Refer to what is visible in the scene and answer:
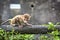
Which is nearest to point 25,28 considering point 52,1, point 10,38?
point 10,38

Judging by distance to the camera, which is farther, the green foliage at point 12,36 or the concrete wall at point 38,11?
the concrete wall at point 38,11

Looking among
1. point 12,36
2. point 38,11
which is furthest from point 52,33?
point 38,11

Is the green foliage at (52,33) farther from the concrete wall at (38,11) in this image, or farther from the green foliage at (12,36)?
the concrete wall at (38,11)

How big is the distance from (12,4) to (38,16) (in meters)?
1.55

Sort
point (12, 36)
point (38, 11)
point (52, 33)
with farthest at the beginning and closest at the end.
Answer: point (38, 11)
point (12, 36)
point (52, 33)

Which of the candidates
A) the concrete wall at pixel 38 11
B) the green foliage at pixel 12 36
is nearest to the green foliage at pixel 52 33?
the green foliage at pixel 12 36

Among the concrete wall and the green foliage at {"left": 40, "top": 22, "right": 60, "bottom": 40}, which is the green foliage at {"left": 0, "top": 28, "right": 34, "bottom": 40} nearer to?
the green foliage at {"left": 40, "top": 22, "right": 60, "bottom": 40}

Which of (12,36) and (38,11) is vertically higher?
(12,36)

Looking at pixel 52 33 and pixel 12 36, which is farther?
pixel 12 36

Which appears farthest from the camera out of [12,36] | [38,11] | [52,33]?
[38,11]

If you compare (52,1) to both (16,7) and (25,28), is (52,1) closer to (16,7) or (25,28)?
(16,7)

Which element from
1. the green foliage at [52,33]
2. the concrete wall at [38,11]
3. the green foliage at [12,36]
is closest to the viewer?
the green foliage at [52,33]

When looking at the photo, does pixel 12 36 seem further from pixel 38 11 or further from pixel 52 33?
pixel 38 11

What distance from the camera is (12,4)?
1638 cm
